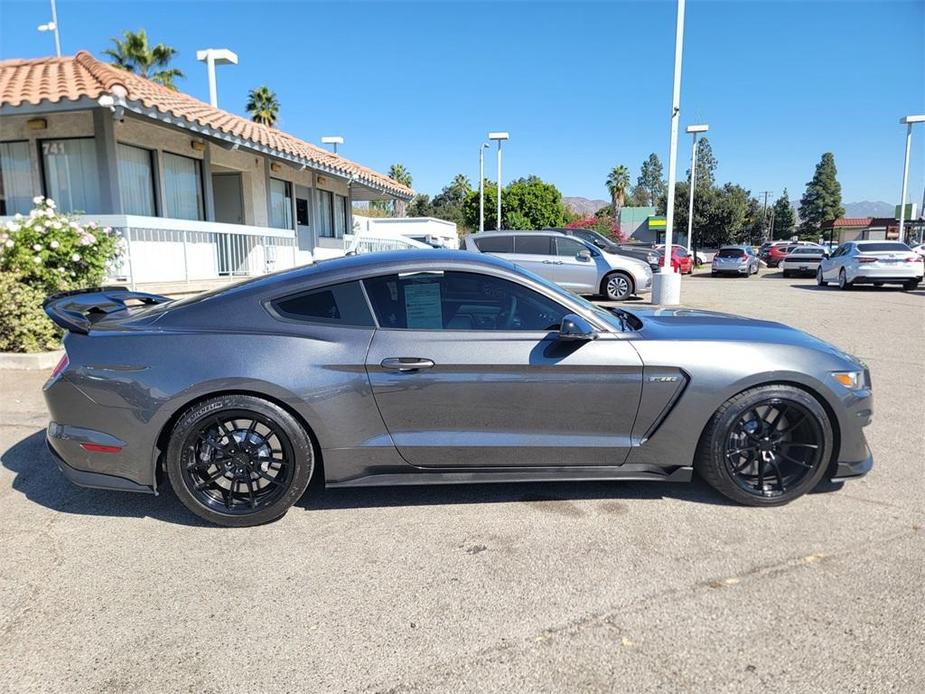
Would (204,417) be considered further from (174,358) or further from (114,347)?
(114,347)

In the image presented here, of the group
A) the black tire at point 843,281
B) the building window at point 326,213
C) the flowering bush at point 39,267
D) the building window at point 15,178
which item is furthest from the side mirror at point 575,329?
the black tire at point 843,281

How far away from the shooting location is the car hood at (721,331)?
3402mm

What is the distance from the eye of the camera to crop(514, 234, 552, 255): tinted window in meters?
13.8

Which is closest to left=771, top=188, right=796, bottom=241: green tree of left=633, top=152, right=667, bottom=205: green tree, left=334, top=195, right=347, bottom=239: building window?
left=633, top=152, right=667, bottom=205: green tree

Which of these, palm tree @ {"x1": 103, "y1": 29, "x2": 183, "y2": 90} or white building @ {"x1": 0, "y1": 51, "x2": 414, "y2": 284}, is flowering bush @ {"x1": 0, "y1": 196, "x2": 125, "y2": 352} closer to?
white building @ {"x1": 0, "y1": 51, "x2": 414, "y2": 284}

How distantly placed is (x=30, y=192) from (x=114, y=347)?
990 centimetres

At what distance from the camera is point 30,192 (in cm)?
1083

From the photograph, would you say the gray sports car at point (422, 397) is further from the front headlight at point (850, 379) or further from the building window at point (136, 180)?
the building window at point (136, 180)

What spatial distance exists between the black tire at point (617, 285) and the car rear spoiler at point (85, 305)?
35.6 feet

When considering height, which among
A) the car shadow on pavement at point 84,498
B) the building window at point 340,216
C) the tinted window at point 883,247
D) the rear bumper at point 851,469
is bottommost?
the car shadow on pavement at point 84,498

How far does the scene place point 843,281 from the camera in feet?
61.4

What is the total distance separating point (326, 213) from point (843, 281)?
15.9 m

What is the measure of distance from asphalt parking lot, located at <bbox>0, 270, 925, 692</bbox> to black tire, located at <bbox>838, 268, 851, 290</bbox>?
17.2 m

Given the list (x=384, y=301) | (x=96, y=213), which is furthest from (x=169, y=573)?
(x=96, y=213)
